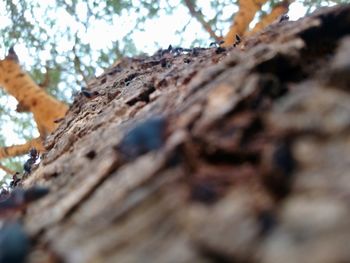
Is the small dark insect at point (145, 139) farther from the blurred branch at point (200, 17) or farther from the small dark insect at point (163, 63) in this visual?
the blurred branch at point (200, 17)

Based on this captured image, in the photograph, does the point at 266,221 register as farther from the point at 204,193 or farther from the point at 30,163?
the point at 30,163

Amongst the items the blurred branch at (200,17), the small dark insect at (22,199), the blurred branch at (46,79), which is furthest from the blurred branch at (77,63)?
the small dark insect at (22,199)

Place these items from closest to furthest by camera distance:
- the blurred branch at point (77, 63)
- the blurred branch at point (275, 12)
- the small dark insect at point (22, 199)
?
the small dark insect at point (22, 199)
the blurred branch at point (275, 12)
the blurred branch at point (77, 63)

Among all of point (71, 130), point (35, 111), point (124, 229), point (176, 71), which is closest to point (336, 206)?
point (124, 229)

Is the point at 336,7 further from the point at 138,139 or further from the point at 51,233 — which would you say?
the point at 51,233

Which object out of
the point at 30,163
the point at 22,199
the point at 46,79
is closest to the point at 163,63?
the point at 30,163

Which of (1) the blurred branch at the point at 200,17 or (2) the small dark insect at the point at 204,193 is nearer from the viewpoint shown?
(2) the small dark insect at the point at 204,193
